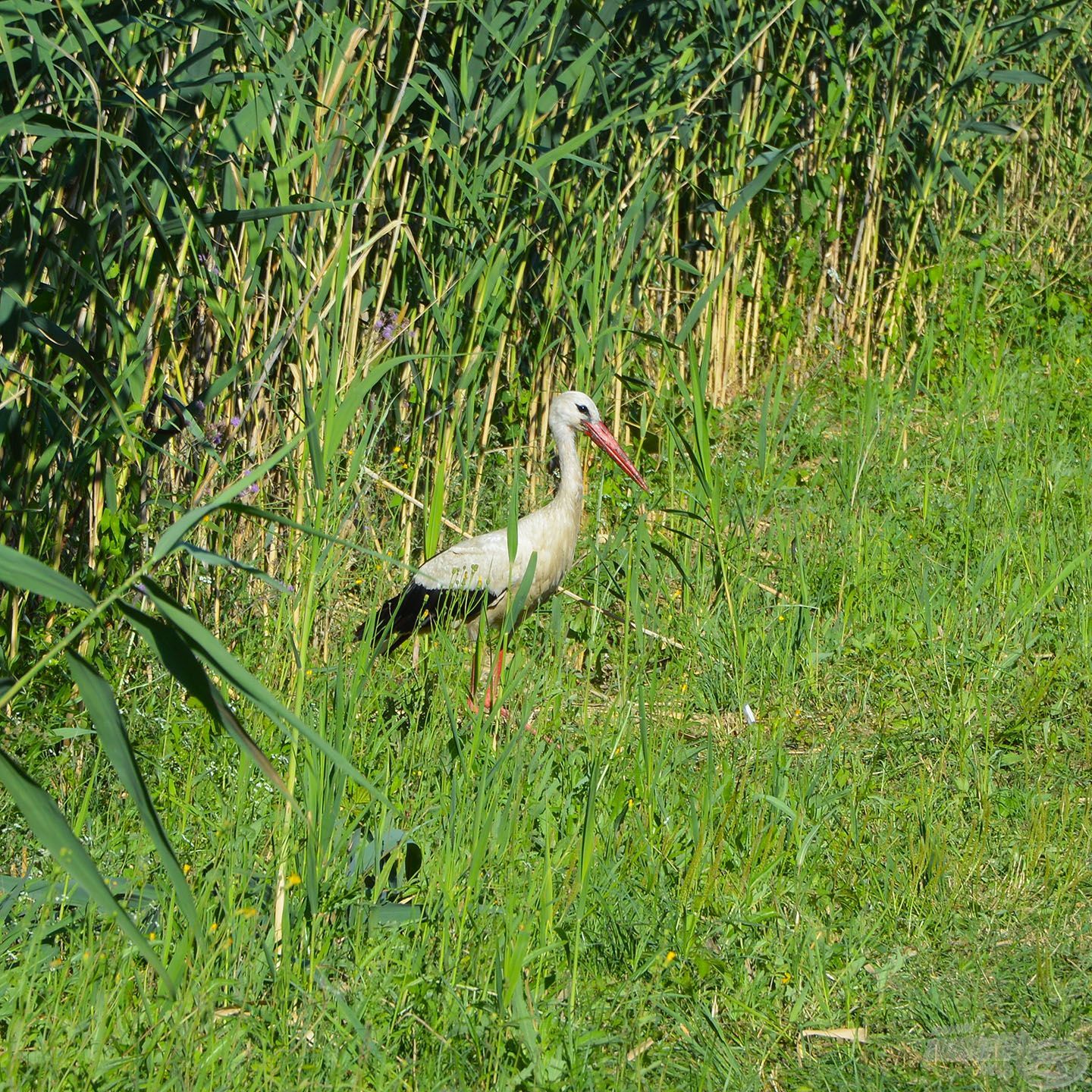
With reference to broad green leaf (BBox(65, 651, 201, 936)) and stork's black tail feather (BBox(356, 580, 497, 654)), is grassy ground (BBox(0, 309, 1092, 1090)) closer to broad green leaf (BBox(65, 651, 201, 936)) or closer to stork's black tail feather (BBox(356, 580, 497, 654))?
stork's black tail feather (BBox(356, 580, 497, 654))

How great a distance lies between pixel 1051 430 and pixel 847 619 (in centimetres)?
207

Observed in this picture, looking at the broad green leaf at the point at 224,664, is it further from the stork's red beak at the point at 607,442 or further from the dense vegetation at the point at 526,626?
the stork's red beak at the point at 607,442

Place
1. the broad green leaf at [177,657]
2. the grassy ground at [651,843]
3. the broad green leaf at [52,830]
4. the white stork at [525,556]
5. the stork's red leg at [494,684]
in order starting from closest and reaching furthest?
the broad green leaf at [52,830], the broad green leaf at [177,657], the grassy ground at [651,843], the stork's red leg at [494,684], the white stork at [525,556]

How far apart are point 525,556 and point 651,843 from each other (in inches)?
67.7

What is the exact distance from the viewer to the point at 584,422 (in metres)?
4.95

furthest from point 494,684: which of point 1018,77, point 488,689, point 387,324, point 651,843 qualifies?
point 1018,77

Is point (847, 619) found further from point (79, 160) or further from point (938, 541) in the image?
point (79, 160)

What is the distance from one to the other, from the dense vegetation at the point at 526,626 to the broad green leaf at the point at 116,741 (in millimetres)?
11

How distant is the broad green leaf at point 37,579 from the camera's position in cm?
166

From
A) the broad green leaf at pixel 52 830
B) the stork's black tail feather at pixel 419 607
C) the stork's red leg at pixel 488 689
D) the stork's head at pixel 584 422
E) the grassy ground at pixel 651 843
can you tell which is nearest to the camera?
the broad green leaf at pixel 52 830

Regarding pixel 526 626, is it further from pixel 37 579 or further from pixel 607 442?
pixel 37 579

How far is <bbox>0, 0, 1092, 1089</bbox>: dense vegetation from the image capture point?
8.10 ft

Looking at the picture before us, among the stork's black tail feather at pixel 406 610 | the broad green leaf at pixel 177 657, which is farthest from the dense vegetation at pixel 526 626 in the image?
the stork's black tail feather at pixel 406 610

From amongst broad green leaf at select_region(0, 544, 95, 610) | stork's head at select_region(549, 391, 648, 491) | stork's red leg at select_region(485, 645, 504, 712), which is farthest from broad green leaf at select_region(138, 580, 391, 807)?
stork's head at select_region(549, 391, 648, 491)
